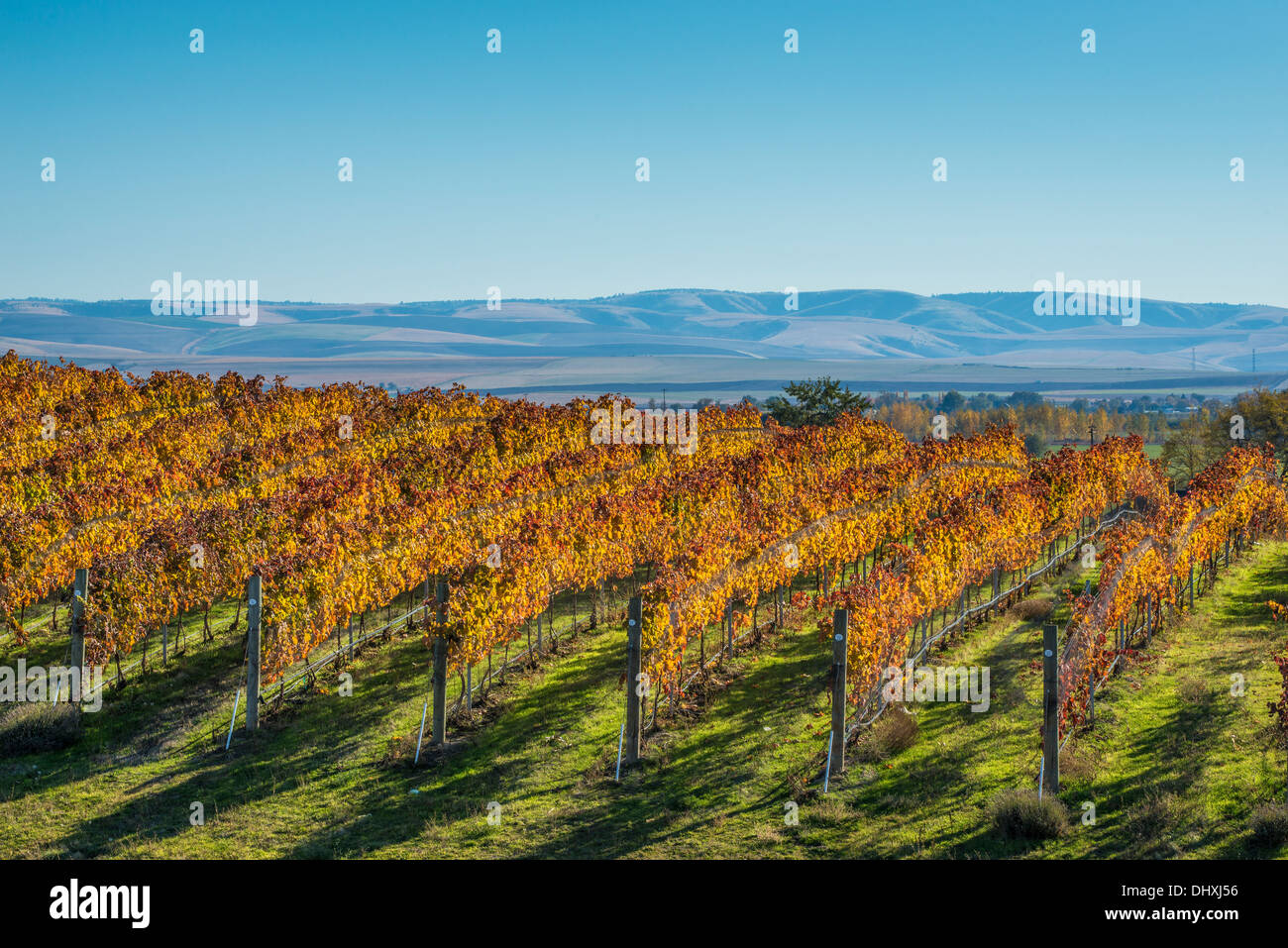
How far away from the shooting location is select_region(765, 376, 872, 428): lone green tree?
66.9 meters

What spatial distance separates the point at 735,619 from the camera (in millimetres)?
25562

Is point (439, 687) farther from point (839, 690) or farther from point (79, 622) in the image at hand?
point (79, 622)

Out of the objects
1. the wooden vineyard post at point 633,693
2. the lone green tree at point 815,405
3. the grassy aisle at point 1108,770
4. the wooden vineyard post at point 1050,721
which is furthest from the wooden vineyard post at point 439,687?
the lone green tree at point 815,405

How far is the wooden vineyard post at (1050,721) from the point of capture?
52.8ft

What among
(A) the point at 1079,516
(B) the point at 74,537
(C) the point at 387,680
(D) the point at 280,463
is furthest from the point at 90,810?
(A) the point at 1079,516

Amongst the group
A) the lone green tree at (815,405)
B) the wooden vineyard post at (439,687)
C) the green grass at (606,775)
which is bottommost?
the green grass at (606,775)

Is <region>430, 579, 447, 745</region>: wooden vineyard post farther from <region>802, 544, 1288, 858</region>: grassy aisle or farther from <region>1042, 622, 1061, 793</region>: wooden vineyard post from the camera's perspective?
<region>1042, 622, 1061, 793</region>: wooden vineyard post

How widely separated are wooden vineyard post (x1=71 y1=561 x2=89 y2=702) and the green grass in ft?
3.72

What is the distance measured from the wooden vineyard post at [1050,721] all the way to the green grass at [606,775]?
0.43 m

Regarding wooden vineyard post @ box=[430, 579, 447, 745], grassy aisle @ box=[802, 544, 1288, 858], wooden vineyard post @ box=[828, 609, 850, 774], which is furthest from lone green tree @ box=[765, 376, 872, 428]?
wooden vineyard post @ box=[430, 579, 447, 745]

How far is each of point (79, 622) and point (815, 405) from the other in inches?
2104

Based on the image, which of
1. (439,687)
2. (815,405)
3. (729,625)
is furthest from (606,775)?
(815,405)

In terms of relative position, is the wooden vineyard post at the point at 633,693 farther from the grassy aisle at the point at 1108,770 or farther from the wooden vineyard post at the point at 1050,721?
the wooden vineyard post at the point at 1050,721

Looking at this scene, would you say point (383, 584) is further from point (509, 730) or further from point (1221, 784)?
point (1221, 784)
